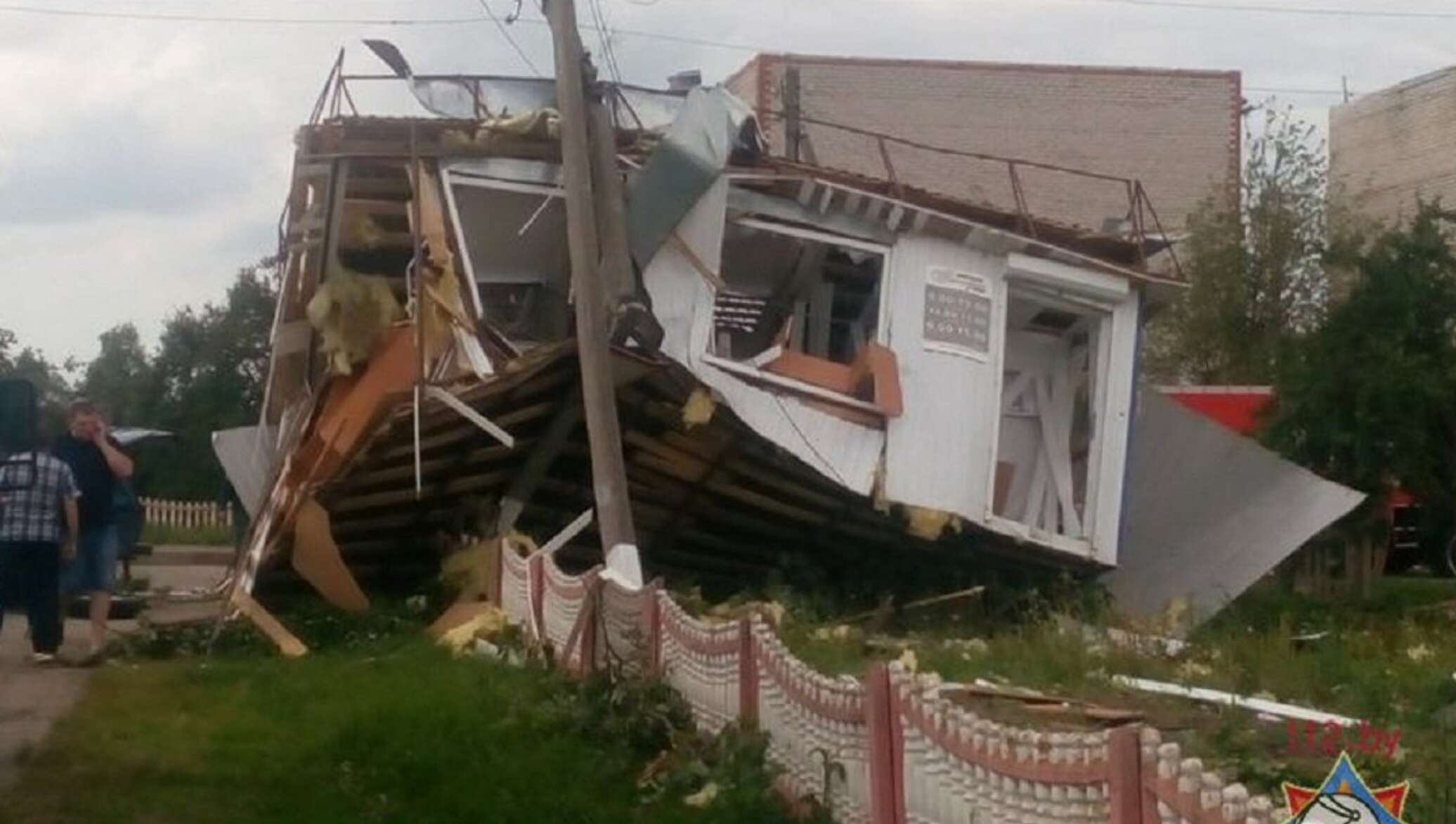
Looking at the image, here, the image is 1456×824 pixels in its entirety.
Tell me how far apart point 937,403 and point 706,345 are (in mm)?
2248

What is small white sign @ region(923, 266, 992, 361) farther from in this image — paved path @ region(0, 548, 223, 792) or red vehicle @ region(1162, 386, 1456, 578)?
red vehicle @ region(1162, 386, 1456, 578)

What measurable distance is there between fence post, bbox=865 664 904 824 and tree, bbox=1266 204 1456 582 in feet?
79.1

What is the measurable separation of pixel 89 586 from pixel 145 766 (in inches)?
210

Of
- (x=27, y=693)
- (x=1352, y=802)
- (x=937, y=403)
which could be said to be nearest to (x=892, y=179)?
(x=937, y=403)

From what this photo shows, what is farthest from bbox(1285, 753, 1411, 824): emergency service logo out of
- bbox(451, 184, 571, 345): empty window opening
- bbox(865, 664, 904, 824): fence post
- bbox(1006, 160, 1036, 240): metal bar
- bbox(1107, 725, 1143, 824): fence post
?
bbox(1006, 160, 1036, 240): metal bar

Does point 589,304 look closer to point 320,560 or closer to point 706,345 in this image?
point 706,345

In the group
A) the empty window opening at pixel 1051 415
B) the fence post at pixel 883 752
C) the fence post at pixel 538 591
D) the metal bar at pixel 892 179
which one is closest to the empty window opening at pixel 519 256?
the metal bar at pixel 892 179

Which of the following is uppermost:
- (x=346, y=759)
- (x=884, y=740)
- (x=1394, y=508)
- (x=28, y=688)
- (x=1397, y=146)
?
(x=1397, y=146)

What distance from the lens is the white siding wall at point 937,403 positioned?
2033 centimetres

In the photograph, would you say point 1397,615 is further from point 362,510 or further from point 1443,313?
point 362,510

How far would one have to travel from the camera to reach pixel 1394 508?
112 ft

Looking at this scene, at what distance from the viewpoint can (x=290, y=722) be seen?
12.6 metres

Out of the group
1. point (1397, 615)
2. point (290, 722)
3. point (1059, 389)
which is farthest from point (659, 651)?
point (1397, 615)

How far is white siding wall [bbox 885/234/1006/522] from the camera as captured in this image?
66.7 feet
